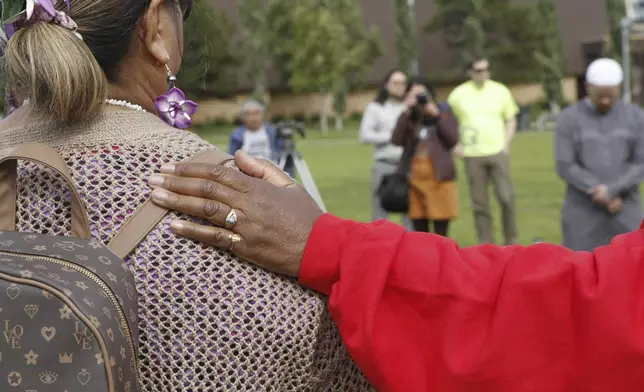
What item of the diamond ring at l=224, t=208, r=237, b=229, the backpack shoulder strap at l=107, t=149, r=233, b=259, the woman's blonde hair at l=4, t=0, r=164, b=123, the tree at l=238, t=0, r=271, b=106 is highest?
the woman's blonde hair at l=4, t=0, r=164, b=123

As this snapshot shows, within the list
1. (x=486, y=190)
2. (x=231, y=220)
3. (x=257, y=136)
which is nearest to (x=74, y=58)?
(x=231, y=220)

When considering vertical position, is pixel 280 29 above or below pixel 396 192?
below

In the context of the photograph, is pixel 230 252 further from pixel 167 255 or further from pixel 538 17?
pixel 538 17

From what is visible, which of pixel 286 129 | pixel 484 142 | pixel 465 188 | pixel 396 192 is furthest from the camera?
pixel 465 188

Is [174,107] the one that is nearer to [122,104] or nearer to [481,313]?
[122,104]

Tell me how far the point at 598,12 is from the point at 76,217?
63604 mm

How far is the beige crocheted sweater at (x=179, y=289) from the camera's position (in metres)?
1.55

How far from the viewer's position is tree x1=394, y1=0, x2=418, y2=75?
57.7 m

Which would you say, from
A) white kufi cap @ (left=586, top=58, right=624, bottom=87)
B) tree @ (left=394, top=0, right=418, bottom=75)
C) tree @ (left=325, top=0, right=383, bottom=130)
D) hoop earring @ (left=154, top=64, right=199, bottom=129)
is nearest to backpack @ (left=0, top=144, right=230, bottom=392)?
hoop earring @ (left=154, top=64, right=199, bottom=129)

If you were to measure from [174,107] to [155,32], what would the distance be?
24 cm

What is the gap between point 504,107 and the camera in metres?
10.4

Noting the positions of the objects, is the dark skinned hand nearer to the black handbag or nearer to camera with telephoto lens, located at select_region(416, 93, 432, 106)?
the black handbag

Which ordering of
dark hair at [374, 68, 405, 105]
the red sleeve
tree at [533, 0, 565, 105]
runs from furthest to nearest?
tree at [533, 0, 565, 105]
dark hair at [374, 68, 405, 105]
the red sleeve

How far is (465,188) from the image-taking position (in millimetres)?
17594
